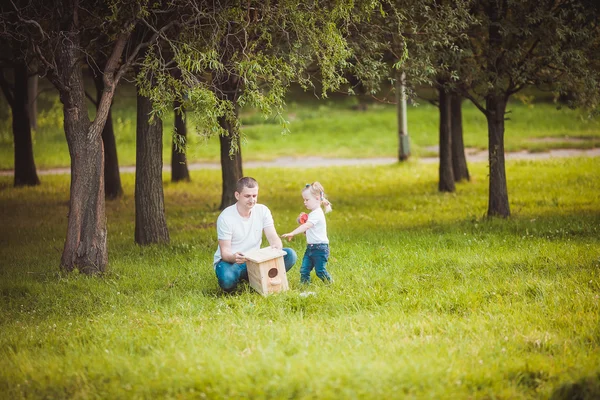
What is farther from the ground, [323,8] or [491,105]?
[323,8]

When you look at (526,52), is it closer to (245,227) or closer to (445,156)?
(445,156)

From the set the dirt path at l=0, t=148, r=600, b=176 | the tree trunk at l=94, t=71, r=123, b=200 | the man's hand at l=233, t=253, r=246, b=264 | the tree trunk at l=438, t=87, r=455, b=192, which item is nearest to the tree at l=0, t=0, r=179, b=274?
the man's hand at l=233, t=253, r=246, b=264

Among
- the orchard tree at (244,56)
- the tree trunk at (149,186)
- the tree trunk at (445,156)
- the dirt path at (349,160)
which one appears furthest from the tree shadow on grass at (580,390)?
the dirt path at (349,160)

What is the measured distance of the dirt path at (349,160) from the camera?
79.2 feet

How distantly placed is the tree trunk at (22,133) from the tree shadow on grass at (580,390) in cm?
1671

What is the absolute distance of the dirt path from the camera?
24125 millimetres

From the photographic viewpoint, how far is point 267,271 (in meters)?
7.69

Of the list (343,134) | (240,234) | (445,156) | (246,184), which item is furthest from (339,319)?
(343,134)

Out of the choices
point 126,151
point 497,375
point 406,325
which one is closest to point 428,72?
point 406,325

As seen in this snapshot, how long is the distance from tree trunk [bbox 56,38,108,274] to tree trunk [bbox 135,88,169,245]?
6.65 ft

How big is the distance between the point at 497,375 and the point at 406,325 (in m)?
1.39

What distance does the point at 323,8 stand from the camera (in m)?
9.80

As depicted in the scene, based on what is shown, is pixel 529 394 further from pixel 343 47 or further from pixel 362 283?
pixel 343 47

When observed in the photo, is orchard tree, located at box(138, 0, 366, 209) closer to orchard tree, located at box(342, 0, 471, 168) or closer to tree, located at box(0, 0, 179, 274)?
tree, located at box(0, 0, 179, 274)
